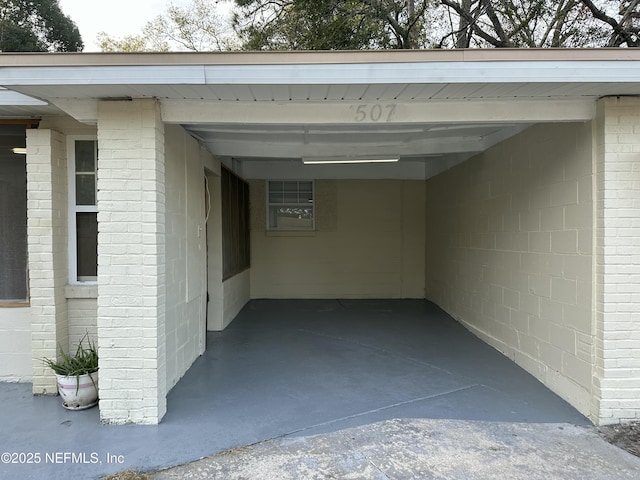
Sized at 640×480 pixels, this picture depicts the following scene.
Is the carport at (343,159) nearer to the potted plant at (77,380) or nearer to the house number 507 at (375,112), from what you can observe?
the house number 507 at (375,112)

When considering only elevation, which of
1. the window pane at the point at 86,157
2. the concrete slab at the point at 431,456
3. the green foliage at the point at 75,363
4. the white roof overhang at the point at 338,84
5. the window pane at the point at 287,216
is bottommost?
the concrete slab at the point at 431,456

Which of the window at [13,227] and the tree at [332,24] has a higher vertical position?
the tree at [332,24]

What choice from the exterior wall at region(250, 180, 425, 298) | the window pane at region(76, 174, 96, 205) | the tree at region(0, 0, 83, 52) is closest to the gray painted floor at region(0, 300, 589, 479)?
the window pane at region(76, 174, 96, 205)

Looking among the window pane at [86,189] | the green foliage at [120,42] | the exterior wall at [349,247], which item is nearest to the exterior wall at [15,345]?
the window pane at [86,189]

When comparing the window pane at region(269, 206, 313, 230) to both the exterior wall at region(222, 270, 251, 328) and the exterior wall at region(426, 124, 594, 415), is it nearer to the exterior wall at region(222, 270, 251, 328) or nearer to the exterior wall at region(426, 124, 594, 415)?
the exterior wall at region(222, 270, 251, 328)

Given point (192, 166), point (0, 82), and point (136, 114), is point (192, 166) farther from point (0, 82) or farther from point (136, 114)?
point (0, 82)

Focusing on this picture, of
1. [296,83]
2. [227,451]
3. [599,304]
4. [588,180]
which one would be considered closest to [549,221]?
[588,180]

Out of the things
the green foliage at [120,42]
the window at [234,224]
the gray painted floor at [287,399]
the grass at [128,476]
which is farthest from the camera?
the green foliage at [120,42]

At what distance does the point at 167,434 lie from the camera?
3.18 m

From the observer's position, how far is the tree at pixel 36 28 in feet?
40.6

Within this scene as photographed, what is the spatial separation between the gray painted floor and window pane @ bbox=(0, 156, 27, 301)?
103 centimetres

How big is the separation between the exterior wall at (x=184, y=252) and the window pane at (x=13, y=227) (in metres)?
1.58

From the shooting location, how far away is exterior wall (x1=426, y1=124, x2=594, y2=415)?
3619 millimetres

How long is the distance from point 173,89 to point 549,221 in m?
3.78
